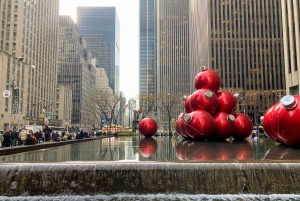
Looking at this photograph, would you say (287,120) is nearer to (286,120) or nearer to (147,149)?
(286,120)

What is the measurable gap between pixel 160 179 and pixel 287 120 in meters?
6.03

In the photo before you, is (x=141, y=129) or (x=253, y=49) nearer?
(x=141, y=129)

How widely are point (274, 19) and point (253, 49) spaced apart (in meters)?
12.3

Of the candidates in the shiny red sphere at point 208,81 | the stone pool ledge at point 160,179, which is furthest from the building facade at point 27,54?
the stone pool ledge at point 160,179

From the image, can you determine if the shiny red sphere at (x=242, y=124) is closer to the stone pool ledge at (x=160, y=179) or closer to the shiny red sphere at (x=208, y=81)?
the shiny red sphere at (x=208, y=81)

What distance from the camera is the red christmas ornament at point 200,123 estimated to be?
1591 cm

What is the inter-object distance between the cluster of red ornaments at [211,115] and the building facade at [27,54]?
5475 centimetres

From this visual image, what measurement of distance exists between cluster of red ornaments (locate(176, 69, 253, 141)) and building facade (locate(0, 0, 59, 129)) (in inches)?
2156

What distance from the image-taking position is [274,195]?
8.31m

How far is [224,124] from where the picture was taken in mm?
16594

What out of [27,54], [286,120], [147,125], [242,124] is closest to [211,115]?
[242,124]

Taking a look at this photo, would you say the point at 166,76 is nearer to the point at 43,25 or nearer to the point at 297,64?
the point at 43,25

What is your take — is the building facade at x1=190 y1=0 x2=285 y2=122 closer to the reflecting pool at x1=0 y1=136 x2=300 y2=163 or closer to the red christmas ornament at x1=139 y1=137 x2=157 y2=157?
the red christmas ornament at x1=139 y1=137 x2=157 y2=157

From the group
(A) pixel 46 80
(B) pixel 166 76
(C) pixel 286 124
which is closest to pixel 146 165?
(C) pixel 286 124
